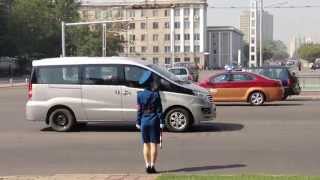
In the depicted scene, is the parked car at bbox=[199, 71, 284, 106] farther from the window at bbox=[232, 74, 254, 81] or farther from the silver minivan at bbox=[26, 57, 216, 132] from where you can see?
the silver minivan at bbox=[26, 57, 216, 132]

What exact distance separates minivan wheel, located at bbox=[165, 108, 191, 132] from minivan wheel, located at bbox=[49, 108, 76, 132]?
8.35ft

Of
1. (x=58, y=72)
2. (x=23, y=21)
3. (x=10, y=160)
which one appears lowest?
(x=10, y=160)

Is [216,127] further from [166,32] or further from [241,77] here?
[166,32]

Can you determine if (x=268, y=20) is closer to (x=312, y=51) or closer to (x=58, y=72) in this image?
(x=312, y=51)

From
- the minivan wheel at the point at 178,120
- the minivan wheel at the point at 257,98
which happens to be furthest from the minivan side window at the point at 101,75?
the minivan wheel at the point at 257,98

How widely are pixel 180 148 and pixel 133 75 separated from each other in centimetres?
374

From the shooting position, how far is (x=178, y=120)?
1723 cm

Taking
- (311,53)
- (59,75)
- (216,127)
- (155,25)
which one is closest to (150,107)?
(59,75)

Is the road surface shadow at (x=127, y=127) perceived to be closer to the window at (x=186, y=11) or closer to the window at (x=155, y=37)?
the window at (x=186, y=11)

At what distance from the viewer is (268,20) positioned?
7539 inches

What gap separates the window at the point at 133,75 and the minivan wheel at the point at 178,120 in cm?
115

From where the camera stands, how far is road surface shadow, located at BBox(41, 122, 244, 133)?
58.7 feet

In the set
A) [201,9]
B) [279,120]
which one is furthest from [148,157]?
[201,9]

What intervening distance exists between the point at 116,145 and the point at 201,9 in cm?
13795
